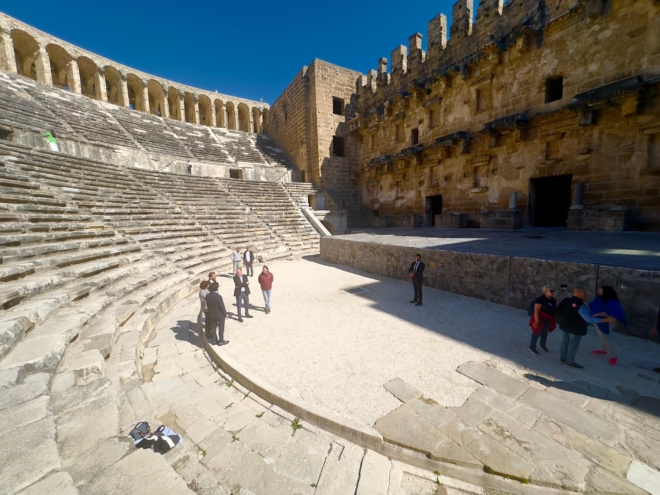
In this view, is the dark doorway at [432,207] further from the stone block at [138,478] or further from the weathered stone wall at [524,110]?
the stone block at [138,478]

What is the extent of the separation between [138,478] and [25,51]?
3343 cm

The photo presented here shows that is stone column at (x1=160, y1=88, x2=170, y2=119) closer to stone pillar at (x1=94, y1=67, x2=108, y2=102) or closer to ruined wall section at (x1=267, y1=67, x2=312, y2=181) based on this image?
stone pillar at (x1=94, y1=67, x2=108, y2=102)

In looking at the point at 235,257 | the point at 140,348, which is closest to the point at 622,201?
the point at 235,257

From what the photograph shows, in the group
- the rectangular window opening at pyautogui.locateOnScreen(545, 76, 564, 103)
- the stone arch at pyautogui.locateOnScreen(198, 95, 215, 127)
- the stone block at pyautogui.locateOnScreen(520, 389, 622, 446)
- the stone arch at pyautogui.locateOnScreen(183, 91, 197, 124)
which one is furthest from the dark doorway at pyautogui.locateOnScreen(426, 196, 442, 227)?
the stone arch at pyautogui.locateOnScreen(183, 91, 197, 124)

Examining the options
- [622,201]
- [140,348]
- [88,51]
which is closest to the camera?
[140,348]

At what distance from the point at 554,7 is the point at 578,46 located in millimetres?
2078

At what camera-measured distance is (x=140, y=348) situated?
15.8 feet

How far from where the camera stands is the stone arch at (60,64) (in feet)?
70.3

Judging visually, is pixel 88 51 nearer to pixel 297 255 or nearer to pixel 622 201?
pixel 297 255

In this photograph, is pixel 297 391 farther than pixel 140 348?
No

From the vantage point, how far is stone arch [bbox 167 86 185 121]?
28331 mm

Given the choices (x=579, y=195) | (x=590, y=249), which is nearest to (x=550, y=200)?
(x=579, y=195)

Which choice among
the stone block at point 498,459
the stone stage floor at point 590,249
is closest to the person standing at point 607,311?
the stone stage floor at point 590,249

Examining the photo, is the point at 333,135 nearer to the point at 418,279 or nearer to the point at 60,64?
the point at 418,279
